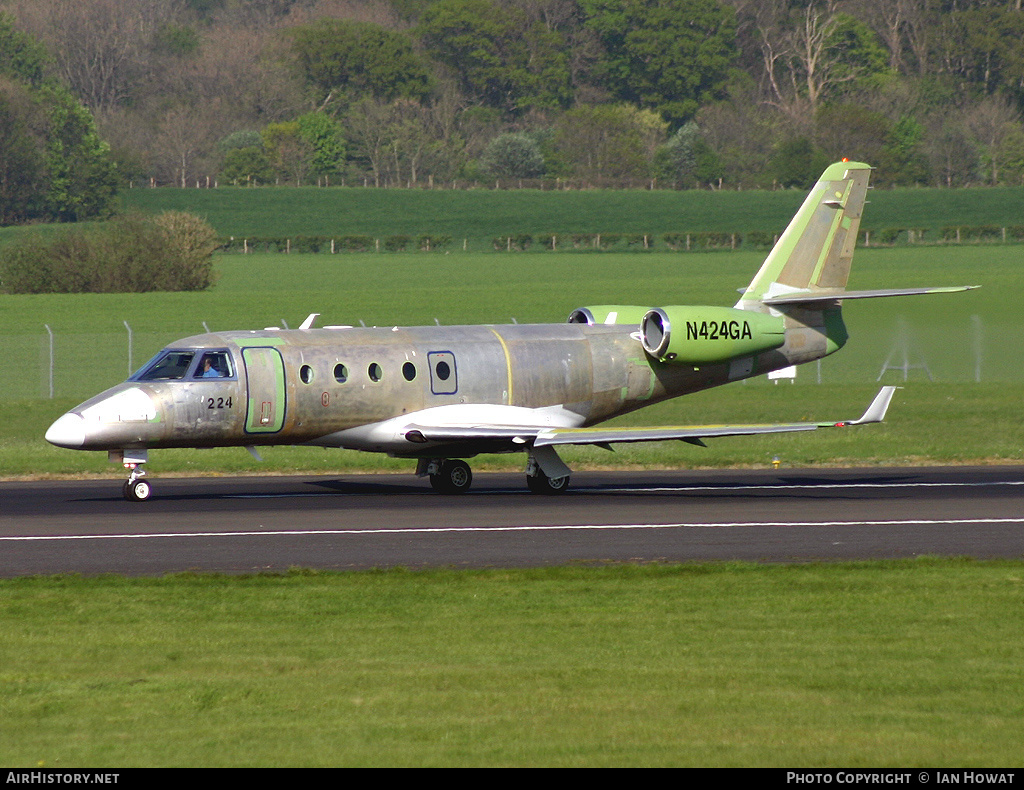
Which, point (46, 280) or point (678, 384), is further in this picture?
point (46, 280)

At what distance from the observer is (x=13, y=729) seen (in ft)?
36.1

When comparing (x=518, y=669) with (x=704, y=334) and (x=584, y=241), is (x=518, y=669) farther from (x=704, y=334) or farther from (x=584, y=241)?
(x=584, y=241)

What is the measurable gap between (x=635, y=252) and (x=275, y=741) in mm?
108660

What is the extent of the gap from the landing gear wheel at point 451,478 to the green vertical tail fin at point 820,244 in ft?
21.0

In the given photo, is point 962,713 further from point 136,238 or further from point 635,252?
point 635,252

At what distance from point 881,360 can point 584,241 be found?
250 feet

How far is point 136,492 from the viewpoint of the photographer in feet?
84.0

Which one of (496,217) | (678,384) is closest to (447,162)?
(496,217)

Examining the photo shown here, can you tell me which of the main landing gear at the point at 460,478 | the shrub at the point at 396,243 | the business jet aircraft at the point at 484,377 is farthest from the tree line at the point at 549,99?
the main landing gear at the point at 460,478

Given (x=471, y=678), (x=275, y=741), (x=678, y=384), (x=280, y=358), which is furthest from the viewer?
(x=678, y=384)

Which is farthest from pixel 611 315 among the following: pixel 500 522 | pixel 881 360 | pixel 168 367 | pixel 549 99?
pixel 549 99

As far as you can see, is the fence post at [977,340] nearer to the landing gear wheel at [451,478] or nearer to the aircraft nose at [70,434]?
the landing gear wheel at [451,478]

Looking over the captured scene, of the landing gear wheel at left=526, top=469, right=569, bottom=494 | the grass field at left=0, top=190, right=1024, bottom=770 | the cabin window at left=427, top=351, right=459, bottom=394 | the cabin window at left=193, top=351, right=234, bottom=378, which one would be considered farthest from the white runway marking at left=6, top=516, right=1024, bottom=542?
the cabin window at left=427, top=351, right=459, bottom=394

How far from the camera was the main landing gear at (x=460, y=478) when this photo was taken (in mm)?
27078
